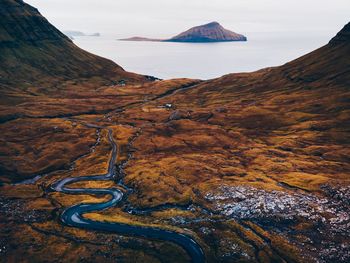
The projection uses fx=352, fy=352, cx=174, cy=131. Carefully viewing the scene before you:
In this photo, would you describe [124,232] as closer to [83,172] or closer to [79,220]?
[79,220]

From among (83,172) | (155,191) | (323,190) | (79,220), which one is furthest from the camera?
(83,172)

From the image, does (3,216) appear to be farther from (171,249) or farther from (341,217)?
(341,217)

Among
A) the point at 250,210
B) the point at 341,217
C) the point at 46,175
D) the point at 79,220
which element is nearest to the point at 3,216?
the point at 79,220

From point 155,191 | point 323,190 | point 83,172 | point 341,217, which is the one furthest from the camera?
point 83,172

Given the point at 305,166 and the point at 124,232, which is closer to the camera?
the point at 124,232

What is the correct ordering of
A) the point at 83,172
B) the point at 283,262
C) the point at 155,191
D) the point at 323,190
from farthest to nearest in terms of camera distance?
the point at 83,172, the point at 155,191, the point at 323,190, the point at 283,262

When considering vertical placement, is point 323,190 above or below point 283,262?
above

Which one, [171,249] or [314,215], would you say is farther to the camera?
[314,215]

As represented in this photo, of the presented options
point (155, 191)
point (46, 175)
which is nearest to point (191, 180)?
point (155, 191)

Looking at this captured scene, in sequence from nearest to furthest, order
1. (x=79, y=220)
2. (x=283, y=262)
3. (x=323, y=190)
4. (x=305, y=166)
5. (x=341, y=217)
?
(x=283, y=262), (x=341, y=217), (x=79, y=220), (x=323, y=190), (x=305, y=166)
